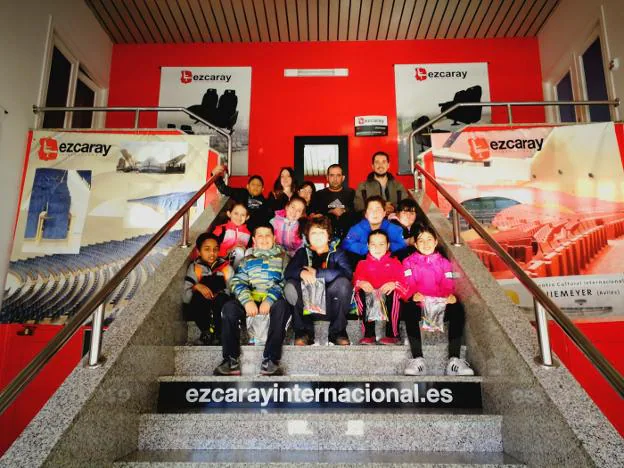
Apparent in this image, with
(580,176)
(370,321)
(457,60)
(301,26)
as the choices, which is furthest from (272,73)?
(370,321)

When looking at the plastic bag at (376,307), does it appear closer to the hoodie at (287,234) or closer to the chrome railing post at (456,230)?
the chrome railing post at (456,230)

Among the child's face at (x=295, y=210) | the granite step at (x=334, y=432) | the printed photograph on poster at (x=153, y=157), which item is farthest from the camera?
the printed photograph on poster at (x=153, y=157)

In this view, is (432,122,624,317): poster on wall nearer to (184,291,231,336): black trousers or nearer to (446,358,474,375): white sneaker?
(446,358,474,375): white sneaker

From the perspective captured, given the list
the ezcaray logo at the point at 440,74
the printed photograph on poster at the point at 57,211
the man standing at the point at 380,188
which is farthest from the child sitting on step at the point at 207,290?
the ezcaray logo at the point at 440,74

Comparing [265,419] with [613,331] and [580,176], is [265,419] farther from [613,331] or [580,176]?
[580,176]

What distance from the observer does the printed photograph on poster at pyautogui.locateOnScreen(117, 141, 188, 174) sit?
5.21 metres

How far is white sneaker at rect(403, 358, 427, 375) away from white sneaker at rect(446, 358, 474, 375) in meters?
0.16

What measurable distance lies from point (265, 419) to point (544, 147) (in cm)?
457

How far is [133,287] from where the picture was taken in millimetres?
4980

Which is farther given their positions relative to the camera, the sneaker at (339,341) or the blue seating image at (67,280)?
the blue seating image at (67,280)

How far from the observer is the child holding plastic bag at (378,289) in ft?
9.34

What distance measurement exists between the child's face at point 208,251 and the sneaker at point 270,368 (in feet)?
3.56

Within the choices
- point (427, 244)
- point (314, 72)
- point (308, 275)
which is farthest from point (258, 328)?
point (314, 72)

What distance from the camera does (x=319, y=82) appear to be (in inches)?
Result: 282
